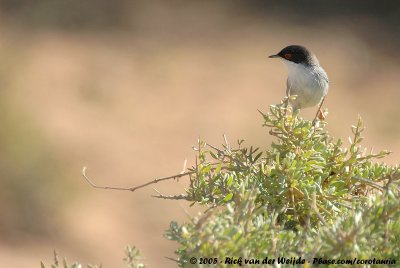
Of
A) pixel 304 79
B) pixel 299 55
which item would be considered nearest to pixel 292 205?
pixel 304 79

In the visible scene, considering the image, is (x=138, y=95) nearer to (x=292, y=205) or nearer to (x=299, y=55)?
(x=299, y=55)

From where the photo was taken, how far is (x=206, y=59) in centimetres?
1551

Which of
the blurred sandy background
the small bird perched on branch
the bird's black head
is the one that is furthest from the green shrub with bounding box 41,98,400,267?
the blurred sandy background

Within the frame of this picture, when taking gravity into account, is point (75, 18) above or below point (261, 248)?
above

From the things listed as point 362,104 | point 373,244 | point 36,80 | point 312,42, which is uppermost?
point 312,42

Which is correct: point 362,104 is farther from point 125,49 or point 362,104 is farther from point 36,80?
point 36,80

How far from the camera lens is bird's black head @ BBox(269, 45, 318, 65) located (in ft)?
18.2

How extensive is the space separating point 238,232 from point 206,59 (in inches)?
539

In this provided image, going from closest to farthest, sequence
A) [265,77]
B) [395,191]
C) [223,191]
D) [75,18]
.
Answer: [395,191]
[223,191]
[265,77]
[75,18]

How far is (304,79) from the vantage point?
5.25 meters

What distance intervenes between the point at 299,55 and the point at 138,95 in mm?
8886

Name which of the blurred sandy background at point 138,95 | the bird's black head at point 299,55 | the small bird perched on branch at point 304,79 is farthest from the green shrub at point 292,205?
the blurred sandy background at point 138,95

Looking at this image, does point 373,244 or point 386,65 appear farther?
point 386,65

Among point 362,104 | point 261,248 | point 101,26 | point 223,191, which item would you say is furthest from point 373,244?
point 101,26
